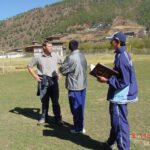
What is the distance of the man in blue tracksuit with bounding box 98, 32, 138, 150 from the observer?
6.94m

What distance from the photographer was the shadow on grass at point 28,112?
11641 mm

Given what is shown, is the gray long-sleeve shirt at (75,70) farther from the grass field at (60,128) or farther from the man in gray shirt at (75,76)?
the grass field at (60,128)

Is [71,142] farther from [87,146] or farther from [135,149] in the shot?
[135,149]

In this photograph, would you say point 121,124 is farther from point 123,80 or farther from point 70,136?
point 70,136

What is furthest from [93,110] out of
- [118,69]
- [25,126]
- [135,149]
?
[118,69]

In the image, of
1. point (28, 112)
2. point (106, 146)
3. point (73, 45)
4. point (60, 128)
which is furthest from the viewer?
point (28, 112)

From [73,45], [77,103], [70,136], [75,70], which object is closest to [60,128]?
[70,136]

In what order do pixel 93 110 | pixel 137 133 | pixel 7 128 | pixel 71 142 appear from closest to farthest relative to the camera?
pixel 71 142
pixel 137 133
pixel 7 128
pixel 93 110

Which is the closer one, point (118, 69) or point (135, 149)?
point (118, 69)

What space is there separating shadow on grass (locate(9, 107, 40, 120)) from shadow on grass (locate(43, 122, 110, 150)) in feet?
4.57

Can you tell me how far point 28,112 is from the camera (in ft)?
40.4

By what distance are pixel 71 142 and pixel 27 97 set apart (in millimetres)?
7742

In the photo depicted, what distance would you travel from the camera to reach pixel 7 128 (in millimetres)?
10094

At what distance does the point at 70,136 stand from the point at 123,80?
2.57 m
